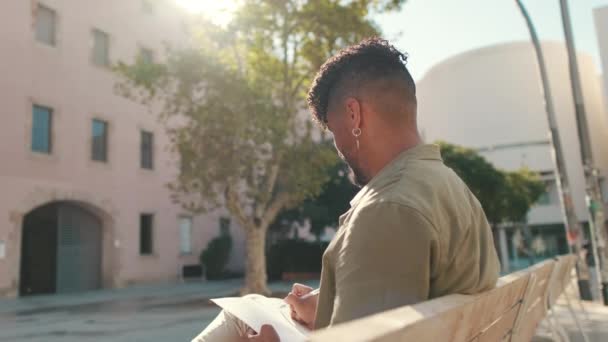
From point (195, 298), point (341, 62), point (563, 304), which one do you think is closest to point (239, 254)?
point (195, 298)

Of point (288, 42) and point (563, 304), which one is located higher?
point (288, 42)

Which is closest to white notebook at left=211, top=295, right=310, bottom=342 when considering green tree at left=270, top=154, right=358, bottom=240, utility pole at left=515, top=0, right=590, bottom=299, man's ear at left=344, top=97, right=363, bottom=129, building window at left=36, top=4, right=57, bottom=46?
man's ear at left=344, top=97, right=363, bottom=129

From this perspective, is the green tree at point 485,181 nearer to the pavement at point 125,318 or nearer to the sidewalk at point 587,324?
the pavement at point 125,318

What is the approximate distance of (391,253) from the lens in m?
1.33

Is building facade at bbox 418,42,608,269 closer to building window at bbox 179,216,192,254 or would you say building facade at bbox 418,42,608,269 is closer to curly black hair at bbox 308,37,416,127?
building window at bbox 179,216,192,254

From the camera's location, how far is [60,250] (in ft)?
69.8

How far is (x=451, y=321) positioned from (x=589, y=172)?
1170 centimetres

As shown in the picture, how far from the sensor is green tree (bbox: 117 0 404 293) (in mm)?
14328

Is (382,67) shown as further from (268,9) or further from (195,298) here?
(195,298)

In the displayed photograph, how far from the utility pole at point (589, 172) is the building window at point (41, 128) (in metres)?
16.2

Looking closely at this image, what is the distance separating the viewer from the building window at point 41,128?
62.7 feet

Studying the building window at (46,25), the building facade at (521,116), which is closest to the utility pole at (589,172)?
the building window at (46,25)

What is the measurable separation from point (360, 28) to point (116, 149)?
1162 centimetres

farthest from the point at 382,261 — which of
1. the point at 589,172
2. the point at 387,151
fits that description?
the point at 589,172
